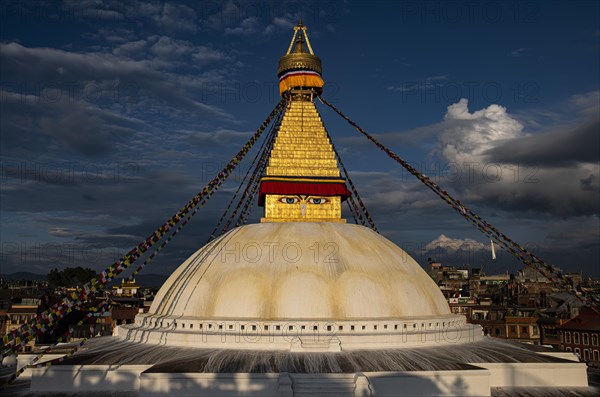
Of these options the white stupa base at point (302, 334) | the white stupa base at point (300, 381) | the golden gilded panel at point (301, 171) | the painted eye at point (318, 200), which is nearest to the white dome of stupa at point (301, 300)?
the white stupa base at point (302, 334)

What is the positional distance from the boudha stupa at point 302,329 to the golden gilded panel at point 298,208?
4 centimetres

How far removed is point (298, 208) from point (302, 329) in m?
6.38

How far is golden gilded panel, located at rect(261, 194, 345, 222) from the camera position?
2200 centimetres

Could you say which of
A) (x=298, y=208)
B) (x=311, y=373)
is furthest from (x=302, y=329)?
(x=298, y=208)

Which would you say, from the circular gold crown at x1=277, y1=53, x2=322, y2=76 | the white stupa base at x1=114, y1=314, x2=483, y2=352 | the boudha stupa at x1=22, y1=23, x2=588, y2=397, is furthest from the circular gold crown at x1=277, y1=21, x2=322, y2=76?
the white stupa base at x1=114, y1=314, x2=483, y2=352

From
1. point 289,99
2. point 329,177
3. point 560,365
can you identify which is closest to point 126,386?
point 329,177

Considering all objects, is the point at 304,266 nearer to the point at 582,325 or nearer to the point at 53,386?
the point at 53,386

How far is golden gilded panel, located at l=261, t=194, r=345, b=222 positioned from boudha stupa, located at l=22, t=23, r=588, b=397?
0.04m

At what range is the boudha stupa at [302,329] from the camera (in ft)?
48.0

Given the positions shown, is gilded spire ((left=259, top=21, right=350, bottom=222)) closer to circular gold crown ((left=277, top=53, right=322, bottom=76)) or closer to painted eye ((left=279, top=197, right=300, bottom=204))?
painted eye ((left=279, top=197, right=300, bottom=204))

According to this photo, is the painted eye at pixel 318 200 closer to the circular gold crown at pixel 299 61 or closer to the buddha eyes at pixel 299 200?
the buddha eyes at pixel 299 200

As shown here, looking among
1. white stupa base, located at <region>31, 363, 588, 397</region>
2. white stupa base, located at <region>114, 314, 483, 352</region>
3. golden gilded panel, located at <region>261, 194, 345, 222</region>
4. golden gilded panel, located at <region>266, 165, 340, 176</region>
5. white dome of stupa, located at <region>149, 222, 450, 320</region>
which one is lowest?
white stupa base, located at <region>31, 363, 588, 397</region>

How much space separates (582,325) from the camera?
3866 centimetres

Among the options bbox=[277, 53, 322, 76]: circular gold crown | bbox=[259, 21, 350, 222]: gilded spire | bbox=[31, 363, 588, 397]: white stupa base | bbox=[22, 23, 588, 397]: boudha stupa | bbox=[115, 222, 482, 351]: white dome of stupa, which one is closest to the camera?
bbox=[31, 363, 588, 397]: white stupa base
